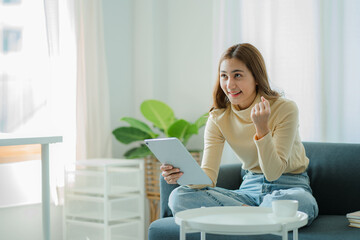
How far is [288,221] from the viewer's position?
1436 mm

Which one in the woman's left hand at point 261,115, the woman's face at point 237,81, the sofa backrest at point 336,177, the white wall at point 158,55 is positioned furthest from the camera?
the white wall at point 158,55

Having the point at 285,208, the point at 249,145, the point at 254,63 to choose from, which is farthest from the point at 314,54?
the point at 285,208

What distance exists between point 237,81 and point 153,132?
4.07ft

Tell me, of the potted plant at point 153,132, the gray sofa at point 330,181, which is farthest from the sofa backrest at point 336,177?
the potted plant at point 153,132

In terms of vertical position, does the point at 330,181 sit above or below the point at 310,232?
above

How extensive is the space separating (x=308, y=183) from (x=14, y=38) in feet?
6.23

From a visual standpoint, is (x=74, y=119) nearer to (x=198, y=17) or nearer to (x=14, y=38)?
(x=14, y=38)

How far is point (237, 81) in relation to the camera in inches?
84.7

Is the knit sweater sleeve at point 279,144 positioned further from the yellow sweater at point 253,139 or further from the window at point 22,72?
the window at point 22,72

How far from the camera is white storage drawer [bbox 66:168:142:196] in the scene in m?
3.02

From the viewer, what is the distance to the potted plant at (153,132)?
326cm

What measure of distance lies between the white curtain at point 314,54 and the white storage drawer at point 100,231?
3.85 feet

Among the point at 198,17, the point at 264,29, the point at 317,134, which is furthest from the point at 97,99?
the point at 317,134

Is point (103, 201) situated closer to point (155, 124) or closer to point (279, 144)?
point (155, 124)
